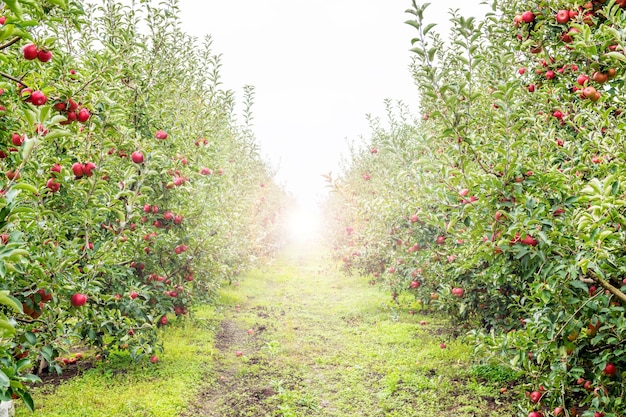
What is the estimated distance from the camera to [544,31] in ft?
15.8

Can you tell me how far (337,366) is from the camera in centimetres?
772

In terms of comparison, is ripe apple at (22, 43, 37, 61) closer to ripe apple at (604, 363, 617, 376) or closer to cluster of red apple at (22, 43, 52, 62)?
cluster of red apple at (22, 43, 52, 62)

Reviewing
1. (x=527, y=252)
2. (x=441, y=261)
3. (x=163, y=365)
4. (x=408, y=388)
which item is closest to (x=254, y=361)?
(x=163, y=365)

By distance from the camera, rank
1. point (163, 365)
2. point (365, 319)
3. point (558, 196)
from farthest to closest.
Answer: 1. point (365, 319)
2. point (163, 365)
3. point (558, 196)

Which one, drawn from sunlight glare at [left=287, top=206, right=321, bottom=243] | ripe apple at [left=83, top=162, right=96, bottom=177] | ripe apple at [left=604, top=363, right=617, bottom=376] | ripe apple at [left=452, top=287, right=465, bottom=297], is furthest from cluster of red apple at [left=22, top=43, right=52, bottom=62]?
sunlight glare at [left=287, top=206, right=321, bottom=243]

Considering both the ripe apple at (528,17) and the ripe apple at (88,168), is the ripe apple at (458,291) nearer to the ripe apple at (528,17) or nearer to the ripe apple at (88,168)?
the ripe apple at (528,17)

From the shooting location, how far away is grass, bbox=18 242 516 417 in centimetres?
582

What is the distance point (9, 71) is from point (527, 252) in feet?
15.6

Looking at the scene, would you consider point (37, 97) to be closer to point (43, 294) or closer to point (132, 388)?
point (43, 294)

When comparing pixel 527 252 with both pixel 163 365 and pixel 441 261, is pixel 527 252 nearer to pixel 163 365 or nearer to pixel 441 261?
pixel 441 261

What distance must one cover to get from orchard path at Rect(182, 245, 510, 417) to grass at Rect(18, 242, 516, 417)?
0.06 feet

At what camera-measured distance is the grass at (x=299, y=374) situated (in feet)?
19.1

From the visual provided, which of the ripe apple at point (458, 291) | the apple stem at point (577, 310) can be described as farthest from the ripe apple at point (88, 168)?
the ripe apple at point (458, 291)

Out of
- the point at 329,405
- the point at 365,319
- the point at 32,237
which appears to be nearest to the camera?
the point at 32,237
